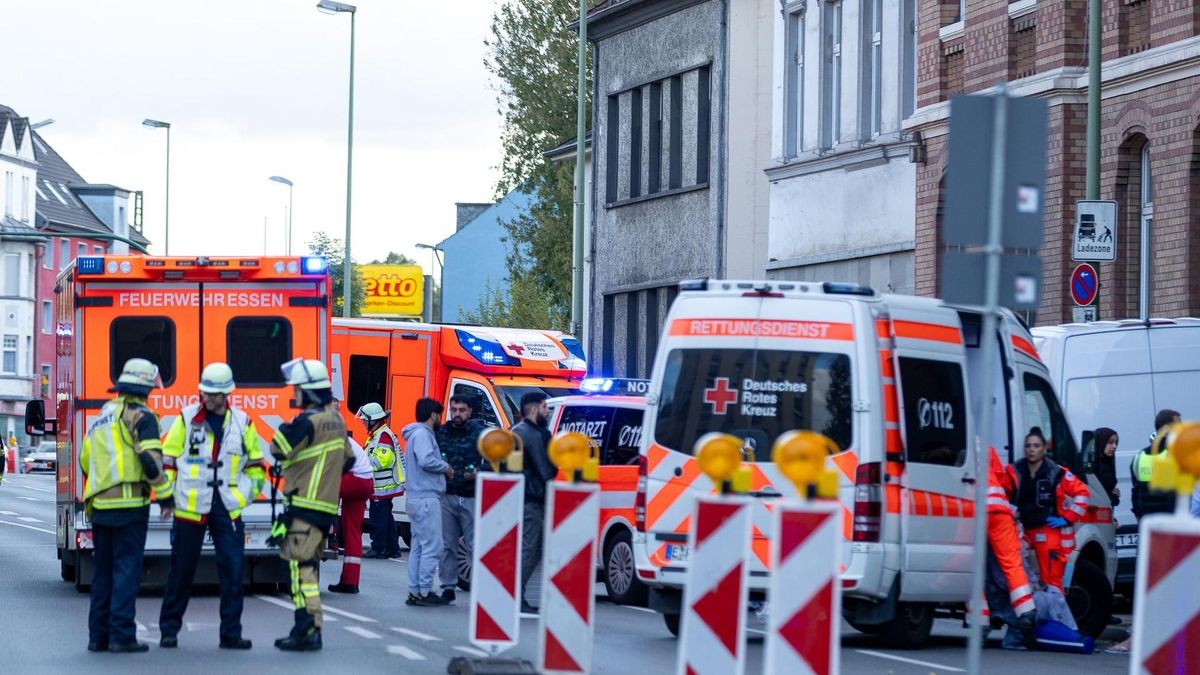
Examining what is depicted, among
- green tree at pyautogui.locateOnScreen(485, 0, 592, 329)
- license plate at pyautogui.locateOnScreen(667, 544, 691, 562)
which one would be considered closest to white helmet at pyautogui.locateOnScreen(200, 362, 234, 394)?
license plate at pyautogui.locateOnScreen(667, 544, 691, 562)

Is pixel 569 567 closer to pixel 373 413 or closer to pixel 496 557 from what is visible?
pixel 496 557

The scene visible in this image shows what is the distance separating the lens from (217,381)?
14375 mm

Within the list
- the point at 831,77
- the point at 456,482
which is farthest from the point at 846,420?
the point at 831,77

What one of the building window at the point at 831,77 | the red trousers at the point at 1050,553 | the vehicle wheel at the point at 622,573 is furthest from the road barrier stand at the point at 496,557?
the building window at the point at 831,77

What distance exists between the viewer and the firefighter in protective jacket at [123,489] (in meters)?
Result: 14.0

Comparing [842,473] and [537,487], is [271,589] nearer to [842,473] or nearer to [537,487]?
[537,487]

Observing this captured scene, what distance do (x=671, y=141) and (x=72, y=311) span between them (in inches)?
879

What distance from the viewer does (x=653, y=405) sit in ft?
50.2

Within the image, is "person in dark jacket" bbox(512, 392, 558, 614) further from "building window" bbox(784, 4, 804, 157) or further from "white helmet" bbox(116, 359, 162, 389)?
"building window" bbox(784, 4, 804, 157)

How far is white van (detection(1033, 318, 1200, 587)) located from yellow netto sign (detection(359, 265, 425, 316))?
7479 cm

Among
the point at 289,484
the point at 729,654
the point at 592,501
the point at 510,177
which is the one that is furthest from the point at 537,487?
the point at 510,177

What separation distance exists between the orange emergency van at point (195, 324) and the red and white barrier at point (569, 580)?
8827mm

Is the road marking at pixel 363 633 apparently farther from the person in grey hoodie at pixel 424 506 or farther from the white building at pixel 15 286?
the white building at pixel 15 286

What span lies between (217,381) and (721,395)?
332 centimetres
